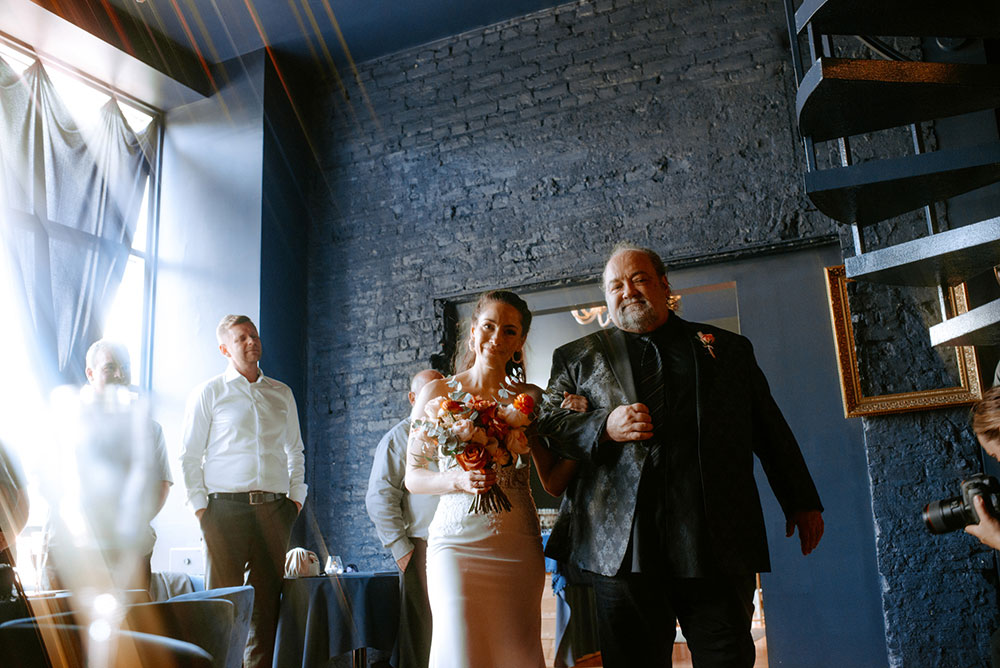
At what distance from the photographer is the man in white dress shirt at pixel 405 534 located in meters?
3.79

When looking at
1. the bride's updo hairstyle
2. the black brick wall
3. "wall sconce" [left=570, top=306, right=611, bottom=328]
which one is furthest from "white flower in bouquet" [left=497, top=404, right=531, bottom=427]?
"wall sconce" [left=570, top=306, right=611, bottom=328]

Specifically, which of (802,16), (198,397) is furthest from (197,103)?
(802,16)

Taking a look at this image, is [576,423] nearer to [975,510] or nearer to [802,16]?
[975,510]

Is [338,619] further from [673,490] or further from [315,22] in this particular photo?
[315,22]

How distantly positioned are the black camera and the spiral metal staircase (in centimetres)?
69

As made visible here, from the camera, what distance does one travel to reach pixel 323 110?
6477mm

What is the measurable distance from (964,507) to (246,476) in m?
3.21

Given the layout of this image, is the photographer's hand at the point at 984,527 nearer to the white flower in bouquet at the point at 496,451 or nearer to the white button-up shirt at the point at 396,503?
the white flower in bouquet at the point at 496,451

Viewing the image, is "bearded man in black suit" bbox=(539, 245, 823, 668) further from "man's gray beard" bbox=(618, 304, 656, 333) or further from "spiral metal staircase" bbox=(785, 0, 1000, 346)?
"spiral metal staircase" bbox=(785, 0, 1000, 346)

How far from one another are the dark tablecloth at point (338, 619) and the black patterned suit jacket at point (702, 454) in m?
1.65

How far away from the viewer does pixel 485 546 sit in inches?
101

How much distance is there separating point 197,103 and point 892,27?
16.3ft

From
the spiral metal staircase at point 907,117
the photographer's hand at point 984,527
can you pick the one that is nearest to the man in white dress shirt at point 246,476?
the spiral metal staircase at point 907,117

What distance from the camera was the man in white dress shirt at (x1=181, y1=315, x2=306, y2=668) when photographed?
13.6 feet
